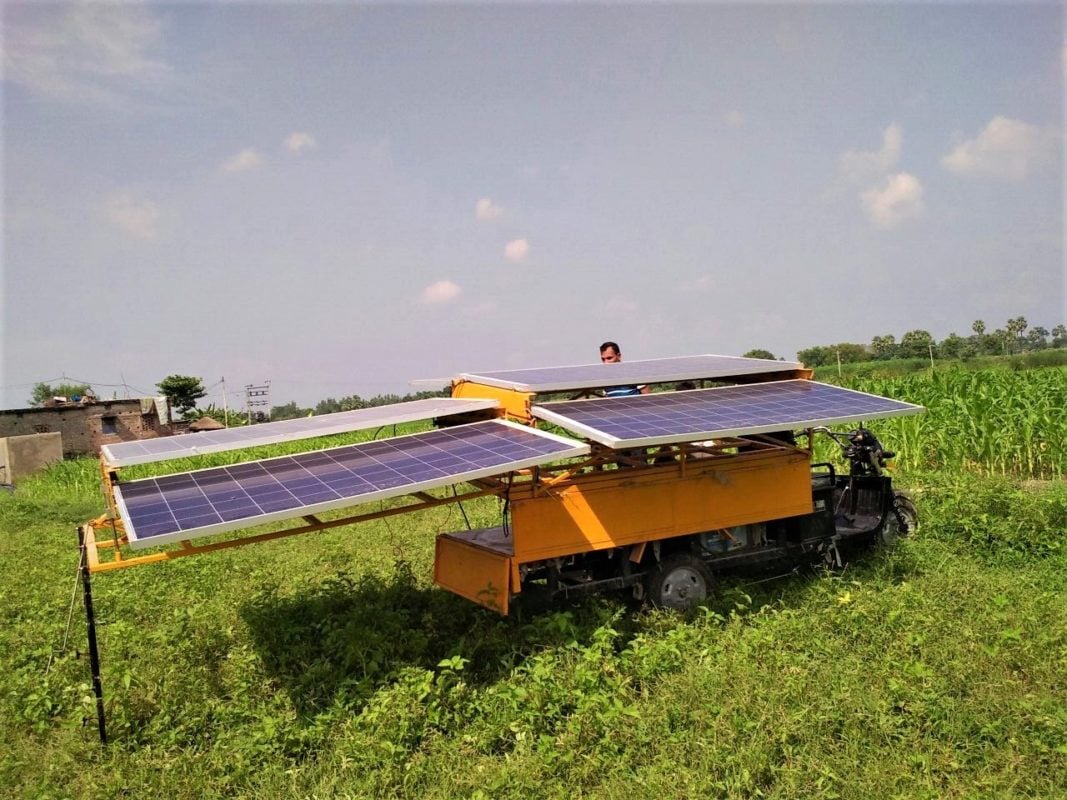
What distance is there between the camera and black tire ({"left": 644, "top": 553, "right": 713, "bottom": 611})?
7133 mm

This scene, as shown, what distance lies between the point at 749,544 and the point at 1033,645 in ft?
9.13

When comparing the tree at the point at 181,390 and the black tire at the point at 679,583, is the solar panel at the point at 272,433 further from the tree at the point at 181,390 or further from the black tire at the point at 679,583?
the tree at the point at 181,390

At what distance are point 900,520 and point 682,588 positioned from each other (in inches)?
157

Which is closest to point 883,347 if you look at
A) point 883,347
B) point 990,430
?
point 883,347

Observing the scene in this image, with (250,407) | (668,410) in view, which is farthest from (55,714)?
(250,407)

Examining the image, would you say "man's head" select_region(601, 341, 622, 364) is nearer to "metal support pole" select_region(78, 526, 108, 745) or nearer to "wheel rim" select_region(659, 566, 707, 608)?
"wheel rim" select_region(659, 566, 707, 608)

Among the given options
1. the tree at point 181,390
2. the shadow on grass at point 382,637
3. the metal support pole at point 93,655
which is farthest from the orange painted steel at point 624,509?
the tree at point 181,390

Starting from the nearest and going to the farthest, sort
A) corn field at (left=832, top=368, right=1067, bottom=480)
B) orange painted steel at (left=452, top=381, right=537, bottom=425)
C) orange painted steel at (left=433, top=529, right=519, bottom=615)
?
orange painted steel at (left=433, top=529, right=519, bottom=615) < orange painted steel at (left=452, top=381, right=537, bottom=425) < corn field at (left=832, top=368, right=1067, bottom=480)

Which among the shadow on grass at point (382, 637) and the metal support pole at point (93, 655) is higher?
the metal support pole at point (93, 655)

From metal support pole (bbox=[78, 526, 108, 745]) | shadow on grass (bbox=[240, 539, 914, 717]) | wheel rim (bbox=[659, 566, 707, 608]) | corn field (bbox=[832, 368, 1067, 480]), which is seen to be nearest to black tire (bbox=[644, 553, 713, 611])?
wheel rim (bbox=[659, 566, 707, 608])

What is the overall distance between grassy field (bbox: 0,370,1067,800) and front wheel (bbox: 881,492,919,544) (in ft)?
1.58

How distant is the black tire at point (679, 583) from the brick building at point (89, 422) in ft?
124

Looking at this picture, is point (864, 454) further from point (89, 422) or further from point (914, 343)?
point (914, 343)

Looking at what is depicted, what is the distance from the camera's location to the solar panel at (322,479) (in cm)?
495
